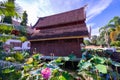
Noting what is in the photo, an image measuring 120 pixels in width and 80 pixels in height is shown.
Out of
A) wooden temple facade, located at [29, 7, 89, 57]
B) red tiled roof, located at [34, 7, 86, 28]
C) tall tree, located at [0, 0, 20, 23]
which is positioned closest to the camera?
tall tree, located at [0, 0, 20, 23]

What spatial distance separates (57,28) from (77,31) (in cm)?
374

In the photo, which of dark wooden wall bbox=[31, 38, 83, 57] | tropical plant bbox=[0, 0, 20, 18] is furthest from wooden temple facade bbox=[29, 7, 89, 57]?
tropical plant bbox=[0, 0, 20, 18]

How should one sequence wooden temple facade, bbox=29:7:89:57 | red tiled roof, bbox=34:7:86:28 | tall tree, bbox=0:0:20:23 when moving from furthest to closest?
red tiled roof, bbox=34:7:86:28
wooden temple facade, bbox=29:7:89:57
tall tree, bbox=0:0:20:23

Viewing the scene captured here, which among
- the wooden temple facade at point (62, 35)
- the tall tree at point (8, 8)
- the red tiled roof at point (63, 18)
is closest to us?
the tall tree at point (8, 8)

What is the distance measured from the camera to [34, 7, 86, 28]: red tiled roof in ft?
55.6

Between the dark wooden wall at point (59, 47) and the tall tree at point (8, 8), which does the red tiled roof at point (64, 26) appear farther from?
the tall tree at point (8, 8)

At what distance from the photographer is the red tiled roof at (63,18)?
55.6ft

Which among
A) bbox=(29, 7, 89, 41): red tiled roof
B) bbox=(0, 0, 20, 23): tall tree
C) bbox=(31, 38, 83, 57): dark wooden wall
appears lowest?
bbox=(31, 38, 83, 57): dark wooden wall

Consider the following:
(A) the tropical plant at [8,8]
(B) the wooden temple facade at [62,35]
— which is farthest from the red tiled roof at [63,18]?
(A) the tropical plant at [8,8]

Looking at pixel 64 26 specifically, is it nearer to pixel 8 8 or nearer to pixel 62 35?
pixel 62 35

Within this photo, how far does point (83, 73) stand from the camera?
7438 mm

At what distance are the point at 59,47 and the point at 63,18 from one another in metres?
4.17

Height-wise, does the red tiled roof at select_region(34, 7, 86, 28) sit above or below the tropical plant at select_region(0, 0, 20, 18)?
above

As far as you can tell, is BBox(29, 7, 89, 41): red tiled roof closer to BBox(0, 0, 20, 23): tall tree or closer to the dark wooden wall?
the dark wooden wall
